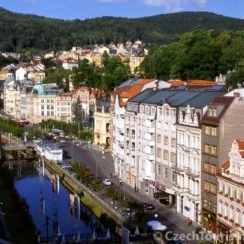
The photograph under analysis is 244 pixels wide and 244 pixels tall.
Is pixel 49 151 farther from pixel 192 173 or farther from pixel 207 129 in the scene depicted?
pixel 207 129

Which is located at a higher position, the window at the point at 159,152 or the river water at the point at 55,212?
the window at the point at 159,152

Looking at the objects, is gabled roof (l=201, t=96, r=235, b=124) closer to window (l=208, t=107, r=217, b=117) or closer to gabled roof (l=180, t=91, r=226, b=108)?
window (l=208, t=107, r=217, b=117)

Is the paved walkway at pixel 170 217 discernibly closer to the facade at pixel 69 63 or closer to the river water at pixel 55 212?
the river water at pixel 55 212

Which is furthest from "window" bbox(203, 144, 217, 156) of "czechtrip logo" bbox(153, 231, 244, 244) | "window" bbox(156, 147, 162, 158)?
"window" bbox(156, 147, 162, 158)

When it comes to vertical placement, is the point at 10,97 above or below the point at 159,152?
below

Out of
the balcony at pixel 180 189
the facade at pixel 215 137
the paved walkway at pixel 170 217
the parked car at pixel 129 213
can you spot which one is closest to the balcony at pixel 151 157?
the paved walkway at pixel 170 217

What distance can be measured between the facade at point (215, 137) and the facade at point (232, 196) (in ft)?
3.09

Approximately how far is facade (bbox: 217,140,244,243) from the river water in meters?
7.11

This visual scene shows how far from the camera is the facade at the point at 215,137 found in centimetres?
3594

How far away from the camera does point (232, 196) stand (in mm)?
33375

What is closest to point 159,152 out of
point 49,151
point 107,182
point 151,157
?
point 151,157

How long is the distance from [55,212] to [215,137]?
1425cm

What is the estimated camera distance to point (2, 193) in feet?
172

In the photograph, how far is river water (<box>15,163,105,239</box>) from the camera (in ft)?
131
